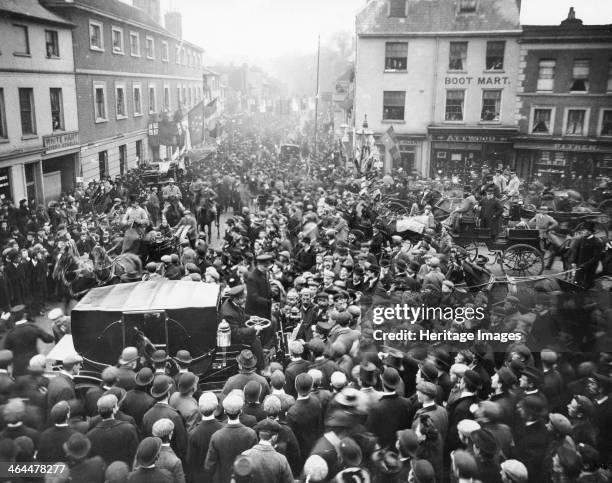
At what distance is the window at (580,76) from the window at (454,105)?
18.4 feet

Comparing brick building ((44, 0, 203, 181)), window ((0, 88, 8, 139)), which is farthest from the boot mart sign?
window ((0, 88, 8, 139))

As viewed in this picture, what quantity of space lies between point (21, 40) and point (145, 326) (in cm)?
1268

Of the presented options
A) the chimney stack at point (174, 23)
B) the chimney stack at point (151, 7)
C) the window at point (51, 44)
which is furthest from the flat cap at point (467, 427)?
the chimney stack at point (151, 7)

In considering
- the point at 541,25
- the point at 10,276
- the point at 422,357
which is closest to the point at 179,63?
the point at 541,25

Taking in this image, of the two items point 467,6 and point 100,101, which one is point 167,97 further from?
point 467,6

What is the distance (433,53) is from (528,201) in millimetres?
13544

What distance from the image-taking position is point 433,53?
29.0 metres

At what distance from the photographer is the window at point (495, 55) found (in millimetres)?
28031

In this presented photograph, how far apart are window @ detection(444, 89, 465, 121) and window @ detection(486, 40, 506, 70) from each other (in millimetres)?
2100

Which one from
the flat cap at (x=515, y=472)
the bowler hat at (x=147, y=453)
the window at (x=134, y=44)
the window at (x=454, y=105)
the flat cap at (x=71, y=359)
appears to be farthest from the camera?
the window at (x=454, y=105)

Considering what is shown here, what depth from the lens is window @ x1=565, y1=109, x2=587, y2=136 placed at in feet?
87.3

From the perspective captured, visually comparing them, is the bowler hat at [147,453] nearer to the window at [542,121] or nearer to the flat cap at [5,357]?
the flat cap at [5,357]

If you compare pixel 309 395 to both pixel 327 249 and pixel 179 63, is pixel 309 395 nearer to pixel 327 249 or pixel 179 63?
pixel 327 249

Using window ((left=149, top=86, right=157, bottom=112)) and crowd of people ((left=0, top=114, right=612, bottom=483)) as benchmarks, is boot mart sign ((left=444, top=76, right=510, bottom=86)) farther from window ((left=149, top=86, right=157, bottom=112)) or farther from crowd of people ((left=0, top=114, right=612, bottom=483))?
crowd of people ((left=0, top=114, right=612, bottom=483))
